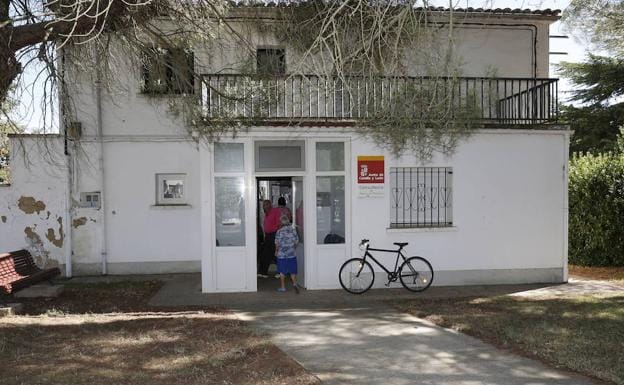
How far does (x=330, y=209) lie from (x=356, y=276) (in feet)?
4.66

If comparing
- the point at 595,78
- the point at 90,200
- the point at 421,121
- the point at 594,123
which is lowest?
the point at 90,200

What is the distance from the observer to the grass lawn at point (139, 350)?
5371mm

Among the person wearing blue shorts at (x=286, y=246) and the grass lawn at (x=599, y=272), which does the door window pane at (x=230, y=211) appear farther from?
the grass lawn at (x=599, y=272)

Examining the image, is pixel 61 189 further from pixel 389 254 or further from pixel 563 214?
pixel 563 214

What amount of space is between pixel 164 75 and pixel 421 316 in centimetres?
605

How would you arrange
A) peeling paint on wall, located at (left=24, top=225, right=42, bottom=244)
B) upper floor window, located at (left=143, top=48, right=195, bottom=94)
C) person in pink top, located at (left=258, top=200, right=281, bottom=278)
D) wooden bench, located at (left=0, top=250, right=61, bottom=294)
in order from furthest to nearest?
peeling paint on wall, located at (left=24, top=225, right=42, bottom=244), person in pink top, located at (left=258, top=200, right=281, bottom=278), wooden bench, located at (left=0, top=250, right=61, bottom=294), upper floor window, located at (left=143, top=48, right=195, bottom=94)

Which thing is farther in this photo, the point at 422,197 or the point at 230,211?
the point at 422,197

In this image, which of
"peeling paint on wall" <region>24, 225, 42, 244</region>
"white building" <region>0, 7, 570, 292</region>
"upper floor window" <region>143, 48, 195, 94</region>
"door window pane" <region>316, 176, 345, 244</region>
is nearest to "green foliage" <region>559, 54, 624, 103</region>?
"white building" <region>0, 7, 570, 292</region>

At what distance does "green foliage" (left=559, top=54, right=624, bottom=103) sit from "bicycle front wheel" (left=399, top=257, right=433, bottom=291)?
16.8 metres

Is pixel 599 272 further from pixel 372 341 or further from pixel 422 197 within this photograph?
pixel 372 341

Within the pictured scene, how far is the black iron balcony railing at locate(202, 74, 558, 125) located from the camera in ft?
33.4

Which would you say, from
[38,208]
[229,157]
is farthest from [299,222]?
[38,208]

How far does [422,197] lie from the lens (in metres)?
11.4

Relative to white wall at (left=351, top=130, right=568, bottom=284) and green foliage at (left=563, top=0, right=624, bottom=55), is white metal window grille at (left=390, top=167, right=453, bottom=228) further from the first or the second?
green foliage at (left=563, top=0, right=624, bottom=55)
